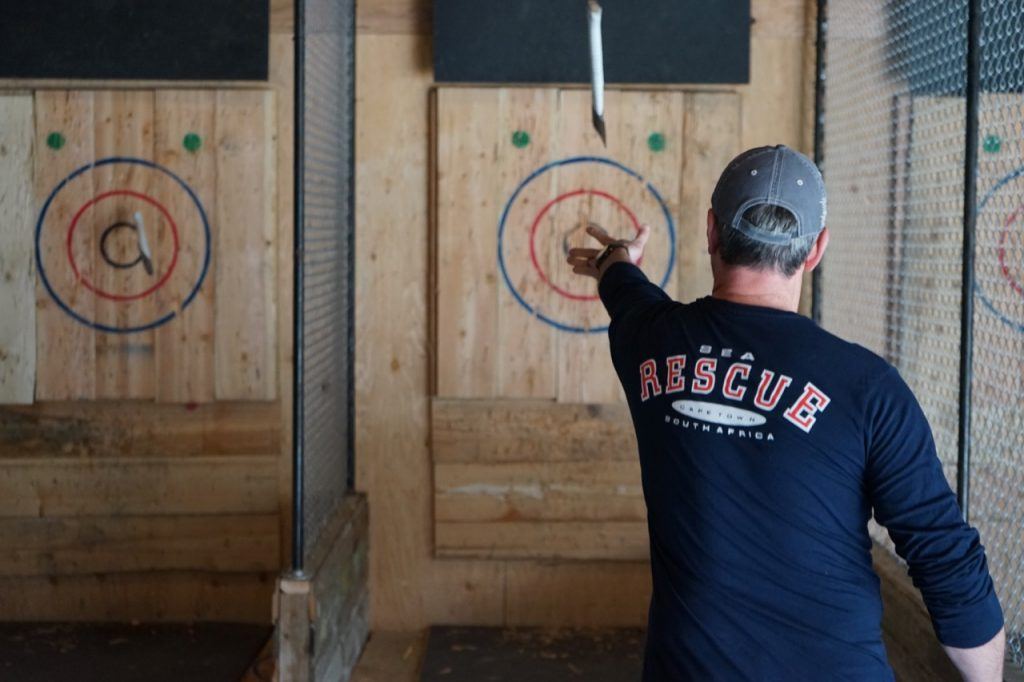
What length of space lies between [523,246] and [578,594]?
1.13 meters

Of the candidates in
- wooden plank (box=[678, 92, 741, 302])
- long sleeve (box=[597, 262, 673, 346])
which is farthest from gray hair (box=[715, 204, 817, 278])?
wooden plank (box=[678, 92, 741, 302])

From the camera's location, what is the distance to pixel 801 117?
358cm

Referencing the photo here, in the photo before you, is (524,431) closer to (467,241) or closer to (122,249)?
(467,241)

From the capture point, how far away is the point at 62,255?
359 centimetres

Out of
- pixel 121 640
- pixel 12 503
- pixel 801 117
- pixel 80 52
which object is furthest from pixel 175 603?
pixel 801 117

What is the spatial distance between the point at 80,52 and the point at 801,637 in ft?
9.56

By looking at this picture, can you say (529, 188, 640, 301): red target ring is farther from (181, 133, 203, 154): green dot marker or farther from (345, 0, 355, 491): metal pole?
(181, 133, 203, 154): green dot marker

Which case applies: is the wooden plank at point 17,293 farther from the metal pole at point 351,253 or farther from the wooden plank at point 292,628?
the wooden plank at point 292,628

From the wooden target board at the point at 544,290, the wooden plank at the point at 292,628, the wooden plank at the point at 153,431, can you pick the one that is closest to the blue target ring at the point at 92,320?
the wooden plank at the point at 153,431

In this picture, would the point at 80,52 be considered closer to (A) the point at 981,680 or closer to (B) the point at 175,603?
(B) the point at 175,603

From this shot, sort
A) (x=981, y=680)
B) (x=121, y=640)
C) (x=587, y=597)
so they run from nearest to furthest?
(x=981, y=680) → (x=121, y=640) → (x=587, y=597)

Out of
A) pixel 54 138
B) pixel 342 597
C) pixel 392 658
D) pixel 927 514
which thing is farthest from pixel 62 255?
pixel 927 514

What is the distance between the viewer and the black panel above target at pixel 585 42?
3.51m

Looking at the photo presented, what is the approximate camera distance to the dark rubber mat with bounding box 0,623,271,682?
3.18m
